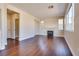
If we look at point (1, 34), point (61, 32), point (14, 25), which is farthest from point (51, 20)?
point (1, 34)

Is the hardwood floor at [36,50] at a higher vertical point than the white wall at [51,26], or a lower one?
lower

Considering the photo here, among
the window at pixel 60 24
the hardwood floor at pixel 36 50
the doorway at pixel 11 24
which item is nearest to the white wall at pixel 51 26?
the window at pixel 60 24

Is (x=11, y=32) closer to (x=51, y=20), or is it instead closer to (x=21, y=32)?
(x=21, y=32)

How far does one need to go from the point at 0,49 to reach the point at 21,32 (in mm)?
3386

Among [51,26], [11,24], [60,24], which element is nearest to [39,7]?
[11,24]

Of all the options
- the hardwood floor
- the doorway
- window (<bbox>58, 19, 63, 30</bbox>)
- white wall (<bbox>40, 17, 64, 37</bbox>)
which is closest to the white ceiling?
the doorway

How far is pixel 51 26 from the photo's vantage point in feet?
44.8

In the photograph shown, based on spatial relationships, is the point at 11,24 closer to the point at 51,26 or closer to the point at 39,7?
the point at 39,7

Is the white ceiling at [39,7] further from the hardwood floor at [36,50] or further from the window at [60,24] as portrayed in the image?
the window at [60,24]

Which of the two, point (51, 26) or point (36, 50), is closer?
point (36, 50)

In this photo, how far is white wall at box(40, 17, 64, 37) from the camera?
1329cm

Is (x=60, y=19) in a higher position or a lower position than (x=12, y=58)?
higher

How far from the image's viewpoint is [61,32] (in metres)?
13.1

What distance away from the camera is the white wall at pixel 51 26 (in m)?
13.3
